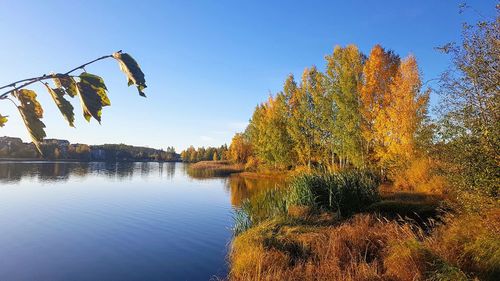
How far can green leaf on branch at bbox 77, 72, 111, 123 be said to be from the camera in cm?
129

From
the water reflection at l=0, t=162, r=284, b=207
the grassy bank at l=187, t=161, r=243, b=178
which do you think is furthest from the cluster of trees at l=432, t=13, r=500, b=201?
the grassy bank at l=187, t=161, r=243, b=178

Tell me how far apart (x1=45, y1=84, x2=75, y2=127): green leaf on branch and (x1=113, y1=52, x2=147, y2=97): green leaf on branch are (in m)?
0.28

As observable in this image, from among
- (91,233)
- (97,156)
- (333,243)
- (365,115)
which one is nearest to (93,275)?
(91,233)

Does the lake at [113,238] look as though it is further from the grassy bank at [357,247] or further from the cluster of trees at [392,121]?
the cluster of trees at [392,121]

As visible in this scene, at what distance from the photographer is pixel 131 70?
47.9 inches

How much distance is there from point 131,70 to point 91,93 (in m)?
0.21

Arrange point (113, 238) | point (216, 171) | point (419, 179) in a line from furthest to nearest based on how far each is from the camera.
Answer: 1. point (216, 171)
2. point (419, 179)
3. point (113, 238)

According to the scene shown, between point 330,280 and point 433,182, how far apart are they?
14.5m

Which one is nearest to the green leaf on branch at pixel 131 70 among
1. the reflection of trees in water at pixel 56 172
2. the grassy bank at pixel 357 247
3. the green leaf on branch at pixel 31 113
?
the green leaf on branch at pixel 31 113

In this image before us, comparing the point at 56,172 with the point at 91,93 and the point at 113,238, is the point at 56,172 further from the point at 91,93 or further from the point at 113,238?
the point at 91,93

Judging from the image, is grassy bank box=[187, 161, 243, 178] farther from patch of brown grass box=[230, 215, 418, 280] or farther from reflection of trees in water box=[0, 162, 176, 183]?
patch of brown grass box=[230, 215, 418, 280]

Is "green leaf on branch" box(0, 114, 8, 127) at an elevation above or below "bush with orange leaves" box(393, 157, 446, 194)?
above

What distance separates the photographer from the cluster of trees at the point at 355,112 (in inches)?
843

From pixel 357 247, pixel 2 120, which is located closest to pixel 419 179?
pixel 357 247
